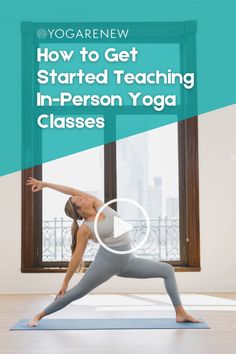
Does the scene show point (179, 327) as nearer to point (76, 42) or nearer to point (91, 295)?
point (91, 295)

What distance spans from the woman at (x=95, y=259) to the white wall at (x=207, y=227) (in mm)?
1918

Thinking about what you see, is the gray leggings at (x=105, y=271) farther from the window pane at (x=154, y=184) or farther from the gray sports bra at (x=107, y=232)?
the window pane at (x=154, y=184)

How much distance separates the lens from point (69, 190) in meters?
3.48

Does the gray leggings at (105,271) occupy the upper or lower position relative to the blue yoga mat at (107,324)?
upper

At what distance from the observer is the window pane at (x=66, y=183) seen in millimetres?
5691

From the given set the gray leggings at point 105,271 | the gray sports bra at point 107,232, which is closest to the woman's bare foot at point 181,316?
the gray leggings at point 105,271

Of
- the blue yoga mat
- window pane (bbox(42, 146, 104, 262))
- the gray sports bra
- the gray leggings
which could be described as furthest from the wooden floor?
window pane (bbox(42, 146, 104, 262))

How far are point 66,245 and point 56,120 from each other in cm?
124

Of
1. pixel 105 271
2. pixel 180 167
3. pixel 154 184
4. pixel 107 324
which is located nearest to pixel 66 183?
pixel 154 184

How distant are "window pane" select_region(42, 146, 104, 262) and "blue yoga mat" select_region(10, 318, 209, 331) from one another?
1.78 m

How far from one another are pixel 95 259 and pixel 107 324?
0.51 metres

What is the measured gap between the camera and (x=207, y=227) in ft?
18.4

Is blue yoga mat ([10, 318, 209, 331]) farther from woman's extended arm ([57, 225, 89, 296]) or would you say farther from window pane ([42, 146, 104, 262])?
window pane ([42, 146, 104, 262])

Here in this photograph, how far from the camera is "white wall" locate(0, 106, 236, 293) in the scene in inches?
218
